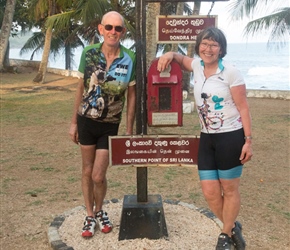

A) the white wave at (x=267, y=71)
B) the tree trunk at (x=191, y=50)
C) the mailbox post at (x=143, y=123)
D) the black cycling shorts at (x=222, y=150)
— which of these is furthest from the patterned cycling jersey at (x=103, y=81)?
the white wave at (x=267, y=71)

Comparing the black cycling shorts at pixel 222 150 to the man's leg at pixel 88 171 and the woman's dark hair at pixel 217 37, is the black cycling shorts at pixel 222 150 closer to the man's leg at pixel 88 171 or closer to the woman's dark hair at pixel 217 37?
the woman's dark hair at pixel 217 37

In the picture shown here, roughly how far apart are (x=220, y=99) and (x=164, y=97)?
1.69 ft

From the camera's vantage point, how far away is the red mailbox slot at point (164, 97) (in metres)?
3.11

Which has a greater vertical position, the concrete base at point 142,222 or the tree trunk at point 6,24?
the tree trunk at point 6,24

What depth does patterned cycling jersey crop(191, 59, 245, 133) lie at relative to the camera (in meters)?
2.78

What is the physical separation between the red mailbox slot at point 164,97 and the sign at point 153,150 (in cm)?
16

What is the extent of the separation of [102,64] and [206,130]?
94 centimetres

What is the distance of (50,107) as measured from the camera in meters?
12.1

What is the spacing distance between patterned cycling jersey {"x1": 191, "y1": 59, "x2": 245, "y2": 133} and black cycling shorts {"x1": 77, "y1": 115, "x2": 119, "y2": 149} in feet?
2.62

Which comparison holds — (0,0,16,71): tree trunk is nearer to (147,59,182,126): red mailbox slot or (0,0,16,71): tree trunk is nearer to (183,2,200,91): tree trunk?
(183,2,200,91): tree trunk

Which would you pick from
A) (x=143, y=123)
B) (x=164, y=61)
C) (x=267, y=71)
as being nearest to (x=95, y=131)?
(x=143, y=123)

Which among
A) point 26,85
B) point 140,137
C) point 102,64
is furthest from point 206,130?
point 26,85

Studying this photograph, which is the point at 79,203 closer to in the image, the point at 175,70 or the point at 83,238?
the point at 83,238

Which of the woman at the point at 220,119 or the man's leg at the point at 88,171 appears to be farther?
the man's leg at the point at 88,171
